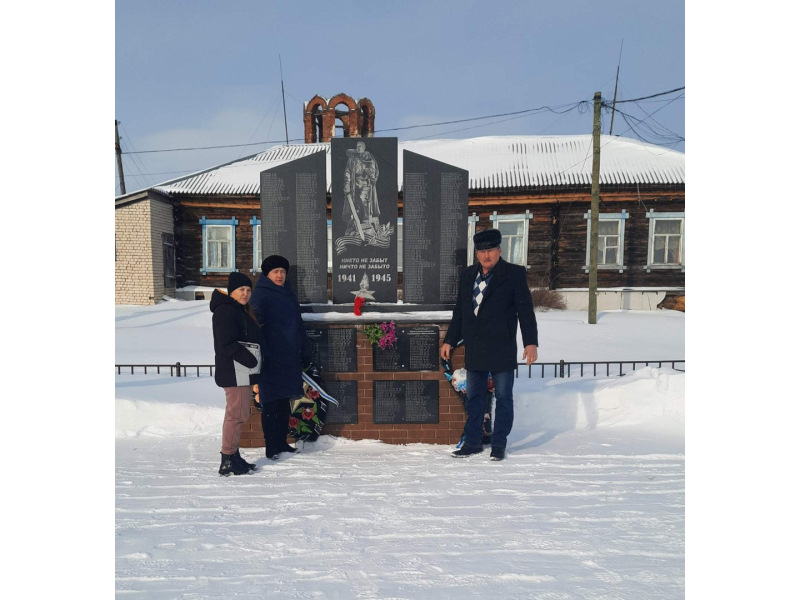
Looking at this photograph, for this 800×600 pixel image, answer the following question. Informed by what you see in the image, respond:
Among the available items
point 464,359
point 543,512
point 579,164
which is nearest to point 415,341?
point 464,359

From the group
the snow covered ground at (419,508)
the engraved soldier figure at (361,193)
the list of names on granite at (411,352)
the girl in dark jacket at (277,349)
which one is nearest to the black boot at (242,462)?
the snow covered ground at (419,508)

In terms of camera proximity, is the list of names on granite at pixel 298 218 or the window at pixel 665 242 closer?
the list of names on granite at pixel 298 218

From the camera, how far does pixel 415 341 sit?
16.9 ft

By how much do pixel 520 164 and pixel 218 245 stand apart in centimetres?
1048

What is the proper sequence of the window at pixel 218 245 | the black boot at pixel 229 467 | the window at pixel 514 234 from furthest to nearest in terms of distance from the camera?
the window at pixel 218 245 → the window at pixel 514 234 → the black boot at pixel 229 467

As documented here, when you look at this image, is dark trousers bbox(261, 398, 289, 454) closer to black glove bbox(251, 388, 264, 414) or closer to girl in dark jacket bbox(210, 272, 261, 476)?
black glove bbox(251, 388, 264, 414)

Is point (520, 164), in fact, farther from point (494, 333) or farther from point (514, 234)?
point (494, 333)

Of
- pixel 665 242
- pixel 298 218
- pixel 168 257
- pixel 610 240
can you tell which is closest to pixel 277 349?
pixel 298 218

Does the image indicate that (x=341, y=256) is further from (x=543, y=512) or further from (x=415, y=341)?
(x=543, y=512)

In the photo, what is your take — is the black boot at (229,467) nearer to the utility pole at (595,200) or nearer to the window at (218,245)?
the utility pole at (595,200)

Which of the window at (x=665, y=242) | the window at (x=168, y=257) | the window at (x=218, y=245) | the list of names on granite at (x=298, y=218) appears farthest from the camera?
the window at (x=218, y=245)

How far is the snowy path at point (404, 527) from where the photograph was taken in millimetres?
2520

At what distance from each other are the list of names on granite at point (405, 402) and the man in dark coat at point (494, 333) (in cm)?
53

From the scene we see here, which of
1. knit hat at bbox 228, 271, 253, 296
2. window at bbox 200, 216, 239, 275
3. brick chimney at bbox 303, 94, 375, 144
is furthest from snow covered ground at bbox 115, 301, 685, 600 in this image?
brick chimney at bbox 303, 94, 375, 144
